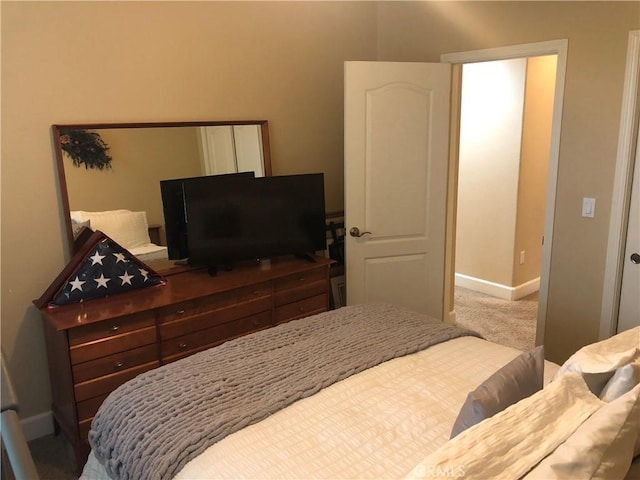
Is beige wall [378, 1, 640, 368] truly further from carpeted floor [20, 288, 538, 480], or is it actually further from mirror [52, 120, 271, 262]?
mirror [52, 120, 271, 262]

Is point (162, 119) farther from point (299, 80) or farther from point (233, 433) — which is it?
point (233, 433)

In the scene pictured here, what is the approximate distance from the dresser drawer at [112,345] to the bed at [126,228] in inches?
22.0

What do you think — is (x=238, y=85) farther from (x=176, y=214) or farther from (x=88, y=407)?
(x=88, y=407)

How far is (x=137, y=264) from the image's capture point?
8.91 feet

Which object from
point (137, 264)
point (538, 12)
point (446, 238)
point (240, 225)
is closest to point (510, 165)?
point (446, 238)

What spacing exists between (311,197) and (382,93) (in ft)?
2.69

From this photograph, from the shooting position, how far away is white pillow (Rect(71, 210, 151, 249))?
277cm

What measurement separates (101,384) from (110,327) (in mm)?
270

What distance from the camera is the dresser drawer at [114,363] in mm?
2355

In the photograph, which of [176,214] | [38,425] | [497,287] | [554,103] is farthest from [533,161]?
[38,425]

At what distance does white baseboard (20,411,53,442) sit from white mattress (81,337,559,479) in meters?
1.03

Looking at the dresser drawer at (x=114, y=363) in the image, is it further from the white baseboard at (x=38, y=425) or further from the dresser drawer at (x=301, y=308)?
the dresser drawer at (x=301, y=308)

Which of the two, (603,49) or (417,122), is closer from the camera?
(603,49)

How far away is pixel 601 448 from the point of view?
113 centimetres
